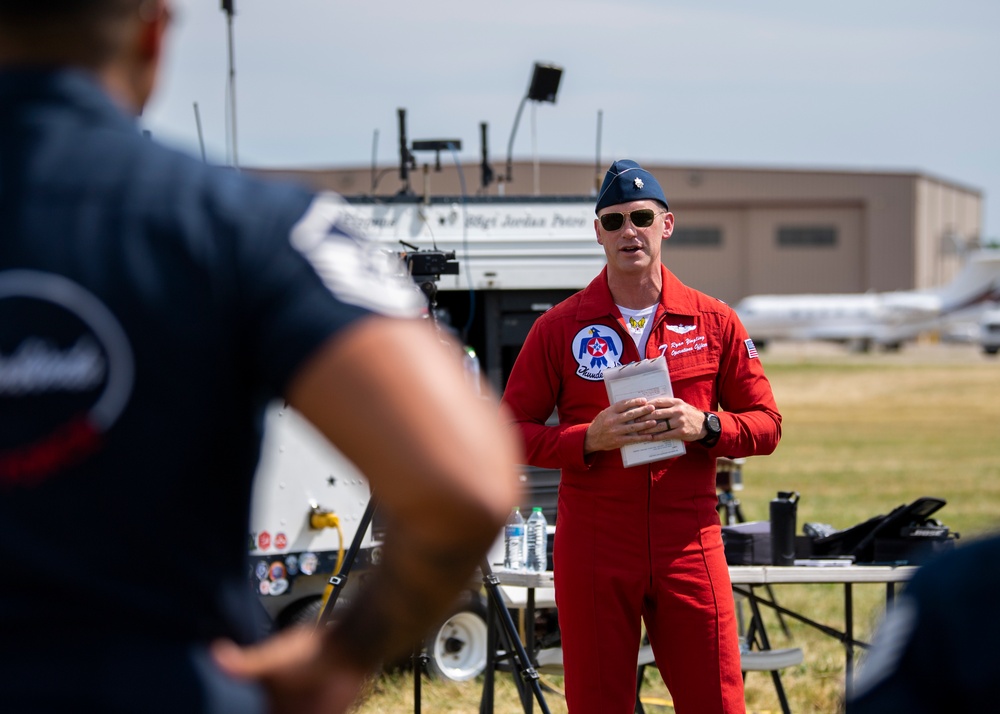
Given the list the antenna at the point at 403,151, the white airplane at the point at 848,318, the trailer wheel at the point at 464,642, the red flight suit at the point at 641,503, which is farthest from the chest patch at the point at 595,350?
the white airplane at the point at 848,318

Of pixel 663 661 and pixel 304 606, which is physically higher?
pixel 663 661

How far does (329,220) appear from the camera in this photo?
125 centimetres

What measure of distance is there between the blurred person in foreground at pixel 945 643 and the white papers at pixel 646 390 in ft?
8.00

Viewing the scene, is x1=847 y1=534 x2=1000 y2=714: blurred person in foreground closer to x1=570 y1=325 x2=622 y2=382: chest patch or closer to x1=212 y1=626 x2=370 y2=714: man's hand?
x1=212 y1=626 x2=370 y2=714: man's hand

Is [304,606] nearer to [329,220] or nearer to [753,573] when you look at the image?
[753,573]

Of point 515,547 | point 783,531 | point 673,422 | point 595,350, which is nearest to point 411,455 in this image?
point 673,422

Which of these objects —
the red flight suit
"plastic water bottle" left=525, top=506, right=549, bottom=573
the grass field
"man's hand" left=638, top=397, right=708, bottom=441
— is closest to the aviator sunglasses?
the red flight suit

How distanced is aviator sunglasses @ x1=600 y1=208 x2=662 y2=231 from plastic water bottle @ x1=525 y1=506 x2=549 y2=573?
1.54 m

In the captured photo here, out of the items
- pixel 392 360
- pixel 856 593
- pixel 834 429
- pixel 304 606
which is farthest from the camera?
pixel 834 429

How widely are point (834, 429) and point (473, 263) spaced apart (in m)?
17.4

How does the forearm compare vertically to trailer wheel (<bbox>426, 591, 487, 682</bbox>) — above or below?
above

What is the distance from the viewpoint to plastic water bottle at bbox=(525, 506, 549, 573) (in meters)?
4.99

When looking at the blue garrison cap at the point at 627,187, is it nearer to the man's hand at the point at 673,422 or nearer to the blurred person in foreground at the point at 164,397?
the man's hand at the point at 673,422

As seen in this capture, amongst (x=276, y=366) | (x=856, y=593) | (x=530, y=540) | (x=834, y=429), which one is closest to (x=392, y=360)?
(x=276, y=366)
